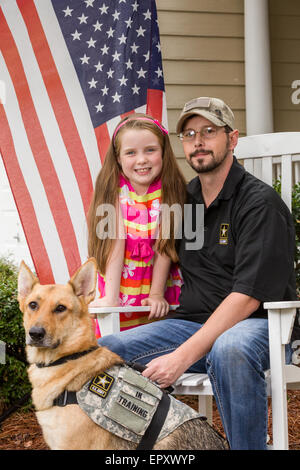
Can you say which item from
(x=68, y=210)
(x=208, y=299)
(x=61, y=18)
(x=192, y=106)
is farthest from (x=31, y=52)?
(x=208, y=299)

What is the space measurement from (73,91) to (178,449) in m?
2.35

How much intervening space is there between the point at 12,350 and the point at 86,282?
1.62 m

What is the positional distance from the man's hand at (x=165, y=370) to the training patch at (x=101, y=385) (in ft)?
0.71

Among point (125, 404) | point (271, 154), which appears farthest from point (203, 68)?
point (125, 404)

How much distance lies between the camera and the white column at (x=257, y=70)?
15.2 feet

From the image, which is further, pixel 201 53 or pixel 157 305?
pixel 201 53

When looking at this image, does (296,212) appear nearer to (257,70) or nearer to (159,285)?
(159,285)

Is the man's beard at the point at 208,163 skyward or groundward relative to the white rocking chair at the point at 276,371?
skyward

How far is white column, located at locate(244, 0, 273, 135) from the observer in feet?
15.2

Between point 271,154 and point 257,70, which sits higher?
point 257,70

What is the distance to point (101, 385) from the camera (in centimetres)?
192

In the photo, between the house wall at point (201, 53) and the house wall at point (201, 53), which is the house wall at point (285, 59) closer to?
the house wall at point (201, 53)

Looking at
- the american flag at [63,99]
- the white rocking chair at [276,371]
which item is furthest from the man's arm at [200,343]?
the american flag at [63,99]
